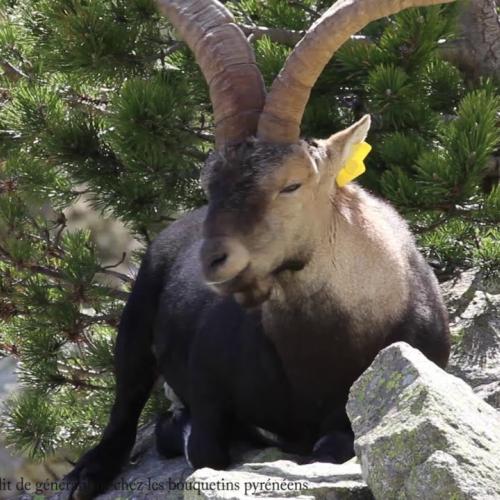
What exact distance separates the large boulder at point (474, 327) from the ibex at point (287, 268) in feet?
2.49

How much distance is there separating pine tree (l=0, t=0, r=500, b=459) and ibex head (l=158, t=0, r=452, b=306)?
0.97 metres

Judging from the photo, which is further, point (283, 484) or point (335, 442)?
point (335, 442)

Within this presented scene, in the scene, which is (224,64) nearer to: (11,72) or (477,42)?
(477,42)

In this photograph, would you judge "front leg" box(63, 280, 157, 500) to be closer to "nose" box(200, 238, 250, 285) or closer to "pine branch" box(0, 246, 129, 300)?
"pine branch" box(0, 246, 129, 300)

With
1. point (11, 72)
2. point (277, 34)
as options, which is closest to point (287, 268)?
point (277, 34)

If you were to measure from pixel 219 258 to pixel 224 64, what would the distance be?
1231 millimetres

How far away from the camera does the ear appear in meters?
5.91

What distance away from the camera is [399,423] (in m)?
Answer: 4.26

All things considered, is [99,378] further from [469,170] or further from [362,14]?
[362,14]

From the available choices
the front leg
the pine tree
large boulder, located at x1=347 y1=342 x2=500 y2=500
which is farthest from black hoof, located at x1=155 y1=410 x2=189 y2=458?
large boulder, located at x1=347 y1=342 x2=500 y2=500

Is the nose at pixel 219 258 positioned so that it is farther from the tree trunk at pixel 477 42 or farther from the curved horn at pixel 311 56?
the tree trunk at pixel 477 42

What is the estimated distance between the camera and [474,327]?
7426mm

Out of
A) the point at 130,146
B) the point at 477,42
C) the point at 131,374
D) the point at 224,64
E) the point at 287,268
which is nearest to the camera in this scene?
the point at 287,268

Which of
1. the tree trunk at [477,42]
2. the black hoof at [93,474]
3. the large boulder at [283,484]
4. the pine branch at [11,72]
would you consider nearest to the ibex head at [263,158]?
the large boulder at [283,484]
